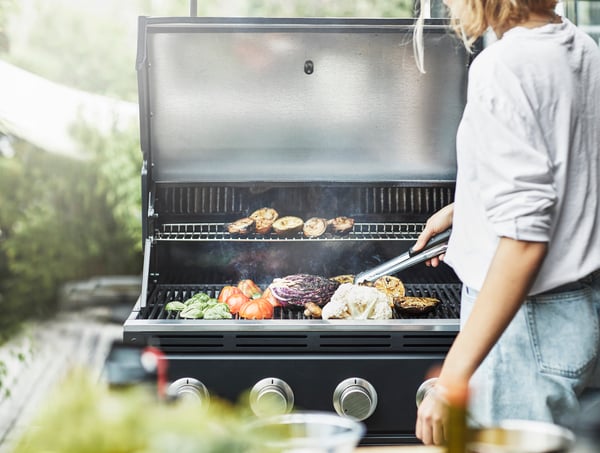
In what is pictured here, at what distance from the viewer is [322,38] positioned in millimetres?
2539

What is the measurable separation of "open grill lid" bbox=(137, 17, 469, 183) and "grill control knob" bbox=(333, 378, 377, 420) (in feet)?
2.69

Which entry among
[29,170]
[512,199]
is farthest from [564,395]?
[29,170]

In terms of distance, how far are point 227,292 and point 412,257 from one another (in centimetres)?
63

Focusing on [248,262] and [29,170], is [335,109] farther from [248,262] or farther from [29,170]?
[29,170]

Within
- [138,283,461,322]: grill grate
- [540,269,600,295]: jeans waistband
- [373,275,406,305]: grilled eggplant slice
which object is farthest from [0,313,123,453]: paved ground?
[540,269,600,295]: jeans waistband

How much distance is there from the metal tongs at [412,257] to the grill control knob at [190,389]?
655 millimetres

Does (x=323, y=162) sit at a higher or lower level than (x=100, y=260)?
higher

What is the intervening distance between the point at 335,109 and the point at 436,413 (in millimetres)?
1525

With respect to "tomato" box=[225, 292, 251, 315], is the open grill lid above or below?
above

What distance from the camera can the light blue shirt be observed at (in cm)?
128

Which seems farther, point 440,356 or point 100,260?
point 100,260

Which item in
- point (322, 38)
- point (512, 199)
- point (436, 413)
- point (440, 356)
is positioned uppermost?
point (322, 38)

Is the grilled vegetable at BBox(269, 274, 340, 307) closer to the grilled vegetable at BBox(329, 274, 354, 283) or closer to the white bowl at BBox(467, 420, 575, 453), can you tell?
the grilled vegetable at BBox(329, 274, 354, 283)

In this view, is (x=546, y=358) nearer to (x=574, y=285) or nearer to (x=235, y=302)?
(x=574, y=285)
